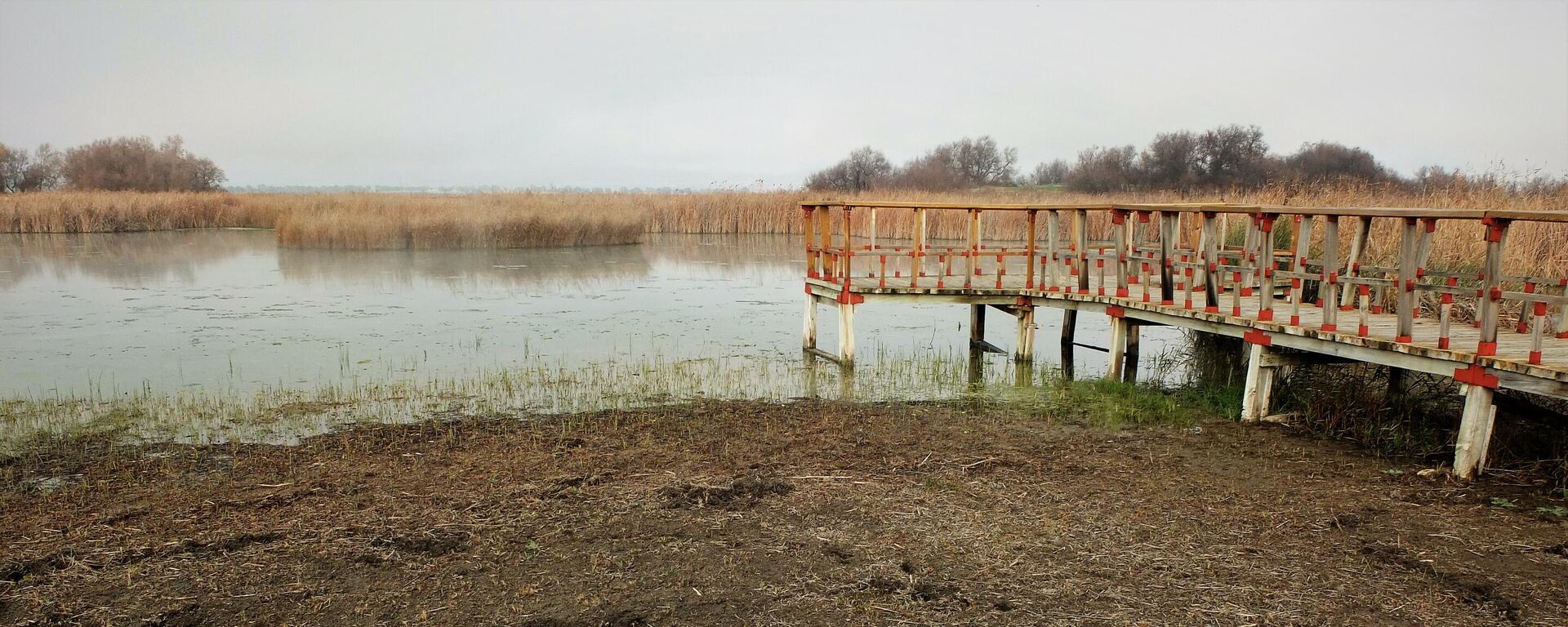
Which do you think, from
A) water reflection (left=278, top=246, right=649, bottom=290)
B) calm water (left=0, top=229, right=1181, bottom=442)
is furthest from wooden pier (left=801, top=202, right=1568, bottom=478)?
water reflection (left=278, top=246, right=649, bottom=290)

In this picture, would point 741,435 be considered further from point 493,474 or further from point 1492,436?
point 1492,436

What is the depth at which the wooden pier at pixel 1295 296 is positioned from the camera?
6527 millimetres

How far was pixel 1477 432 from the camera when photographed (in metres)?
6.54

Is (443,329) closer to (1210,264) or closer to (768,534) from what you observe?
(768,534)

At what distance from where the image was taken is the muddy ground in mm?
4691

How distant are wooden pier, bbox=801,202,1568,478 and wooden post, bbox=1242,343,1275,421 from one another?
0.01 meters

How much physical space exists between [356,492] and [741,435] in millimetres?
2888

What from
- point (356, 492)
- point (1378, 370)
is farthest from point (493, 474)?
point (1378, 370)

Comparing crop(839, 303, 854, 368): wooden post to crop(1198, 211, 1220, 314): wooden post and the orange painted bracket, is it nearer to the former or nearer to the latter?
the orange painted bracket

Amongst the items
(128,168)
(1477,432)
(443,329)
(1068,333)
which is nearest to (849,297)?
(1068,333)

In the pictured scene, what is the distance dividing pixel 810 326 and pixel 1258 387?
18.6ft

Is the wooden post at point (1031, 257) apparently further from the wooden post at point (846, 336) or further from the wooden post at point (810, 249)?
the wooden post at point (810, 249)

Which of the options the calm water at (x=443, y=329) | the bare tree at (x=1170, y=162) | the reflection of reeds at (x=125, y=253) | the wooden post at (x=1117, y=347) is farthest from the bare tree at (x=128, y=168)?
the wooden post at (x=1117, y=347)

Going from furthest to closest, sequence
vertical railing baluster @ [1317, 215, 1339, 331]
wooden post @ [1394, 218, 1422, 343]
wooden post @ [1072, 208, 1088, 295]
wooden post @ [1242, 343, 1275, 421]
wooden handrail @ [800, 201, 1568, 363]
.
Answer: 1. wooden post @ [1072, 208, 1088, 295]
2. wooden post @ [1242, 343, 1275, 421]
3. vertical railing baluster @ [1317, 215, 1339, 331]
4. wooden post @ [1394, 218, 1422, 343]
5. wooden handrail @ [800, 201, 1568, 363]
